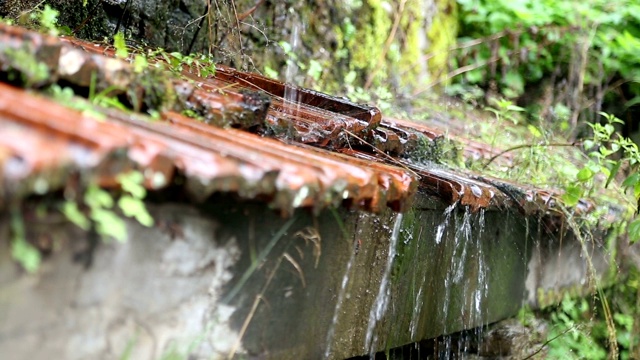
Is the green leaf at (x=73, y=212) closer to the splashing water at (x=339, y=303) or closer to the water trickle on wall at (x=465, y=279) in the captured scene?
the splashing water at (x=339, y=303)

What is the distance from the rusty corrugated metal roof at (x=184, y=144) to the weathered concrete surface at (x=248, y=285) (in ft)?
0.84

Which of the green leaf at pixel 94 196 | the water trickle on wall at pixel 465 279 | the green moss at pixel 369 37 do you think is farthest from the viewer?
the green moss at pixel 369 37

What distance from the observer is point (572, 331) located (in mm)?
5098

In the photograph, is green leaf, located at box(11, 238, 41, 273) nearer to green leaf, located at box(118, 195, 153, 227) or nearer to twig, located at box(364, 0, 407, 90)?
green leaf, located at box(118, 195, 153, 227)

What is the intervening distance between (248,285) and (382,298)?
1.06 metres

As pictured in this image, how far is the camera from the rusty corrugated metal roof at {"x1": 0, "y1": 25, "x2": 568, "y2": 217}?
1.32 metres

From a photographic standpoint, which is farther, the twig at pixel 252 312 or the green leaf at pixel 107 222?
the twig at pixel 252 312

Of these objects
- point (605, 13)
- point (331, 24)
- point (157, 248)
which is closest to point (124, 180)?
point (157, 248)

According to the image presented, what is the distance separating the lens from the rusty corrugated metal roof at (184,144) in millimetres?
1324

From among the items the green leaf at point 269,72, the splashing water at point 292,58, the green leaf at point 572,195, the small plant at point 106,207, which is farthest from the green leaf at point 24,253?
Answer: the splashing water at point 292,58

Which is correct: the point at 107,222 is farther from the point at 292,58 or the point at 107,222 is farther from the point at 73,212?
the point at 292,58

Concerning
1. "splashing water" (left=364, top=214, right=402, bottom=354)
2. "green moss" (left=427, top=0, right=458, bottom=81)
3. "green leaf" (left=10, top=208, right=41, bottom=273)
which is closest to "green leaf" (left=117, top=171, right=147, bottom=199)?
"green leaf" (left=10, top=208, right=41, bottom=273)

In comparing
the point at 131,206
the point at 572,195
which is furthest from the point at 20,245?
the point at 572,195

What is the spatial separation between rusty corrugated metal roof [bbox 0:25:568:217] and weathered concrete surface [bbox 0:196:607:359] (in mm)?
257
